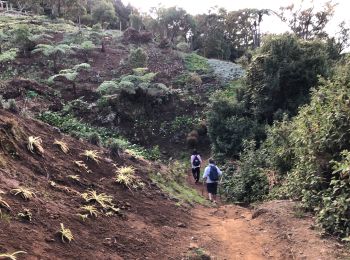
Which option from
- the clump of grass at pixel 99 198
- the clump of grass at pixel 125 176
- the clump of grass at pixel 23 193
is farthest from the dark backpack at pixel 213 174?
the clump of grass at pixel 23 193

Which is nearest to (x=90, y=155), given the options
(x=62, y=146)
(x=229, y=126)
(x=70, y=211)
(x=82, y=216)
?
(x=62, y=146)

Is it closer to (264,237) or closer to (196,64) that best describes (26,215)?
(264,237)

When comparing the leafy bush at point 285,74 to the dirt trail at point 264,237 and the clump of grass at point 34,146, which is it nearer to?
the dirt trail at point 264,237

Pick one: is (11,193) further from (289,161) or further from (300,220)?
(289,161)

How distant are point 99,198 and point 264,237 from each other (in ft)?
10.9

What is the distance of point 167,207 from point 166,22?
38.0 meters

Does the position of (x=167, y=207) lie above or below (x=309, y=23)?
below

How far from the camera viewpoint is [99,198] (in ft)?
24.5

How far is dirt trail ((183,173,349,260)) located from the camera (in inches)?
251

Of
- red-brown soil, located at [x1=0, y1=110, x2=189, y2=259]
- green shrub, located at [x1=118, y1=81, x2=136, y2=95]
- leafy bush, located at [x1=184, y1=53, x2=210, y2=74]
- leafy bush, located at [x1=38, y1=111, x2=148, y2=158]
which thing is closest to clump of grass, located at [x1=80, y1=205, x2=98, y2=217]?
red-brown soil, located at [x1=0, y1=110, x2=189, y2=259]

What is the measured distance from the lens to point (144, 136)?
19.4m

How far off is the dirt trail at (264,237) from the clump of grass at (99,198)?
1.75 metres

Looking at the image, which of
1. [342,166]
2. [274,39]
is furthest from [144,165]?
[274,39]

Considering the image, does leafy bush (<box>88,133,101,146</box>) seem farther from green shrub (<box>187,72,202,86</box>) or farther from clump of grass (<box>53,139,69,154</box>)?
green shrub (<box>187,72,202,86</box>)
